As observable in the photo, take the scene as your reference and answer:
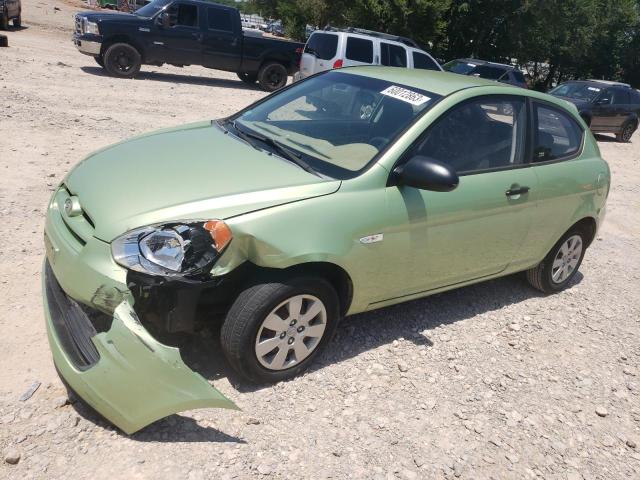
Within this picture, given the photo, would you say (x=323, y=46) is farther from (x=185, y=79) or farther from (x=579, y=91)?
(x=579, y=91)

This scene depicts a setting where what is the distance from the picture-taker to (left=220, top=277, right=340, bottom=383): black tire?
292cm

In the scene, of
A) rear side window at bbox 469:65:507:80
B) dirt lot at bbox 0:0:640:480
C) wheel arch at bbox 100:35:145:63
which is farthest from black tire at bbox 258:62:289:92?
dirt lot at bbox 0:0:640:480

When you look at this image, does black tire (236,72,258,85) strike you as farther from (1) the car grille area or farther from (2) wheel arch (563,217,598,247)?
(1) the car grille area

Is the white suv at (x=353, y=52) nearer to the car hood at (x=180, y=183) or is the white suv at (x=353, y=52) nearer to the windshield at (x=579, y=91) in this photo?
the windshield at (x=579, y=91)

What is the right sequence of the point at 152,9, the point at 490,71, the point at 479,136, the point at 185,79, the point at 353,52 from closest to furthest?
the point at 479,136
the point at 353,52
the point at 152,9
the point at 185,79
the point at 490,71

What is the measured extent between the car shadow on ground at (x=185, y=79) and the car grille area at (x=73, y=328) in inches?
478

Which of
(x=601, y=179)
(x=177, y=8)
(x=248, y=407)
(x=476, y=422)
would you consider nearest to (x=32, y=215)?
(x=248, y=407)

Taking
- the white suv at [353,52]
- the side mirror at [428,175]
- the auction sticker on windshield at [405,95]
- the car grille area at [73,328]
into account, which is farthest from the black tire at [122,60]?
the side mirror at [428,175]

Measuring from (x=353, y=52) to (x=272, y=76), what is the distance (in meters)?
3.25

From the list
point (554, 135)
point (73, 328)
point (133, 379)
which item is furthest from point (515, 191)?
point (73, 328)

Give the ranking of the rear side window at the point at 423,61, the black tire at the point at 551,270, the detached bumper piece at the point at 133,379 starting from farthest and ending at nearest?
the rear side window at the point at 423,61, the black tire at the point at 551,270, the detached bumper piece at the point at 133,379

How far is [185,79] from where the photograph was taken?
15883mm

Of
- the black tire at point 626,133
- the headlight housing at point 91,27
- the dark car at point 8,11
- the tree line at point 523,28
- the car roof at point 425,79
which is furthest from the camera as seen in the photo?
the tree line at point 523,28

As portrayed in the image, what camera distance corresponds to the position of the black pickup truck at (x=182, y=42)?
13.6 meters
